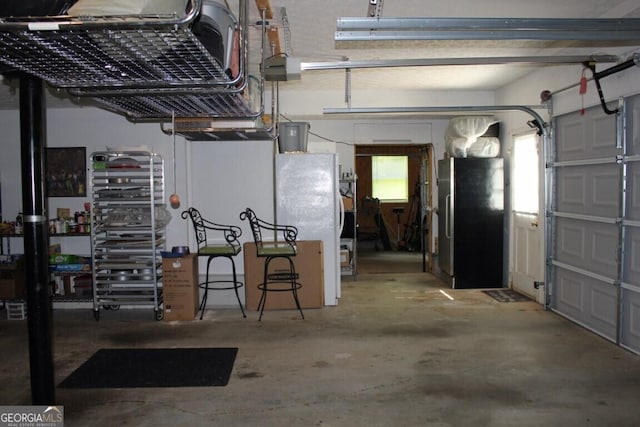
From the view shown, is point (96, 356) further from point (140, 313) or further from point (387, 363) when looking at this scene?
point (387, 363)

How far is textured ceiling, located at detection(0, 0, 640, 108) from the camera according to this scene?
359 cm

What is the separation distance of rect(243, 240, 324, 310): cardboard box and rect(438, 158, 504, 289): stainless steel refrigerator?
2088 mm

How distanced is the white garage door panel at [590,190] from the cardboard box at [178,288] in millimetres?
3945

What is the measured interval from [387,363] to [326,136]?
4708 mm

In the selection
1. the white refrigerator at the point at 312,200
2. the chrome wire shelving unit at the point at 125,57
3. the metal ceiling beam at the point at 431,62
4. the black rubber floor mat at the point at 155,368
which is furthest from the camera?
the white refrigerator at the point at 312,200

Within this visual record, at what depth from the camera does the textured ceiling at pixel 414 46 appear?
359 cm

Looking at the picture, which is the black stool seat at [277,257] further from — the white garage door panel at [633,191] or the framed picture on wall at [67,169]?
the white garage door panel at [633,191]

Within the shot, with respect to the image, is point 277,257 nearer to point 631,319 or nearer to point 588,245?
point 588,245

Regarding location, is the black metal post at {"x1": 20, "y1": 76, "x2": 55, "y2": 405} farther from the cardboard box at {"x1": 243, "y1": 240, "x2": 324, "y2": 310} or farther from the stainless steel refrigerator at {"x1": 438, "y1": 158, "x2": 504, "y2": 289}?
the stainless steel refrigerator at {"x1": 438, "y1": 158, "x2": 504, "y2": 289}

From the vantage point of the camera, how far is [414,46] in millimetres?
4617

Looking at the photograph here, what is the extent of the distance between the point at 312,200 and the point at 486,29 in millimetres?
3277

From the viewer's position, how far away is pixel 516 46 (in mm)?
4707

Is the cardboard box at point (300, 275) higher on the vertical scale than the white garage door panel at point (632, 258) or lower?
lower

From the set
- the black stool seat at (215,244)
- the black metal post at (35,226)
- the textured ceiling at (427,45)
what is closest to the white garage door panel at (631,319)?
the textured ceiling at (427,45)
